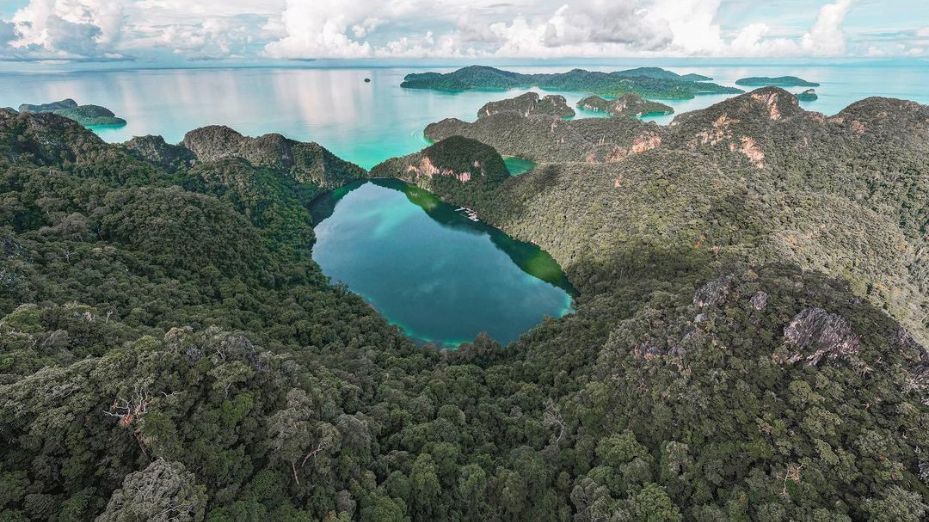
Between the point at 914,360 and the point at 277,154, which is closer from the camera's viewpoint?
the point at 914,360

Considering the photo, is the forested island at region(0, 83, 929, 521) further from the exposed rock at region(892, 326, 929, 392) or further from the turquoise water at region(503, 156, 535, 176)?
the turquoise water at region(503, 156, 535, 176)

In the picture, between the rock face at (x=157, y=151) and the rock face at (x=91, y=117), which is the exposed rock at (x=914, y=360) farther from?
the rock face at (x=91, y=117)

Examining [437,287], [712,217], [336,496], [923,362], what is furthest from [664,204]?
[336,496]

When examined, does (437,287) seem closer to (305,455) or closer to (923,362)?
(305,455)

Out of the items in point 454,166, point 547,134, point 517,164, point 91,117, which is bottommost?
point 517,164

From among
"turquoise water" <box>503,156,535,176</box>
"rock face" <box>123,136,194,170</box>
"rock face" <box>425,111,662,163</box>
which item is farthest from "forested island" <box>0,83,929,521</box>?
"rock face" <box>425,111,662,163</box>

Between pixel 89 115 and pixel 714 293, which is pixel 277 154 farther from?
pixel 89 115

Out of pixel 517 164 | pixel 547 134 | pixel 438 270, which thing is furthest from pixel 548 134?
pixel 438 270
